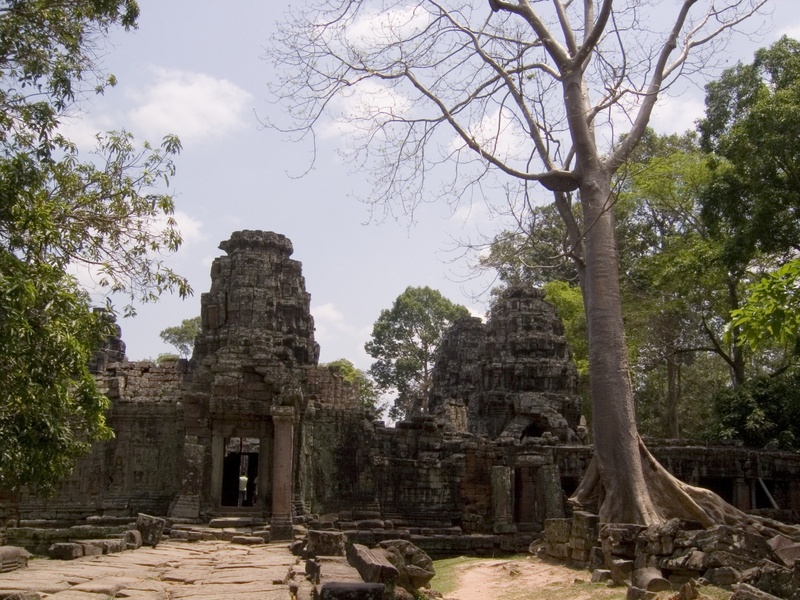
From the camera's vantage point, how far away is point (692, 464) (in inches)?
890

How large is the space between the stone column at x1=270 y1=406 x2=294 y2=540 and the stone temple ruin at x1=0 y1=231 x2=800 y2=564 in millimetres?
28

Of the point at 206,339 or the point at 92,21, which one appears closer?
the point at 92,21

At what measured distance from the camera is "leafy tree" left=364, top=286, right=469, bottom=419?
4959cm

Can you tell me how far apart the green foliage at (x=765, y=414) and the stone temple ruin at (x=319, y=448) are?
1693mm

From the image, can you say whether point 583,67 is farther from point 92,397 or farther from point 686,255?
point 686,255

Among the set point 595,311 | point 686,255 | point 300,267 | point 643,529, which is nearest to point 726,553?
point 643,529

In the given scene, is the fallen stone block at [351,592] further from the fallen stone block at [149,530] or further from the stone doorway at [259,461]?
the stone doorway at [259,461]

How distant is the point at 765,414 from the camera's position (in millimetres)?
25000

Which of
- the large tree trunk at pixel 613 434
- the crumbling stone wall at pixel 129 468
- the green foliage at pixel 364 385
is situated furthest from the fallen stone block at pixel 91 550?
the green foliage at pixel 364 385

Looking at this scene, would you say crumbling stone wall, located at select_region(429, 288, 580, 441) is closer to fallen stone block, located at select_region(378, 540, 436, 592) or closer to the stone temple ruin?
the stone temple ruin

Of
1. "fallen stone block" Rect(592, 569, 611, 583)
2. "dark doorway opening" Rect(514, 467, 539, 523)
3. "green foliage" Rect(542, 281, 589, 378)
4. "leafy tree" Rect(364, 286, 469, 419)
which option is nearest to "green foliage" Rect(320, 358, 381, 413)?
"leafy tree" Rect(364, 286, 469, 419)

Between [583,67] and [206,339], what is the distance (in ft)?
51.4

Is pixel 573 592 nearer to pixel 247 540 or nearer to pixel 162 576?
pixel 162 576

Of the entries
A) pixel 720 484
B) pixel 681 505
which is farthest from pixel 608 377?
pixel 720 484
